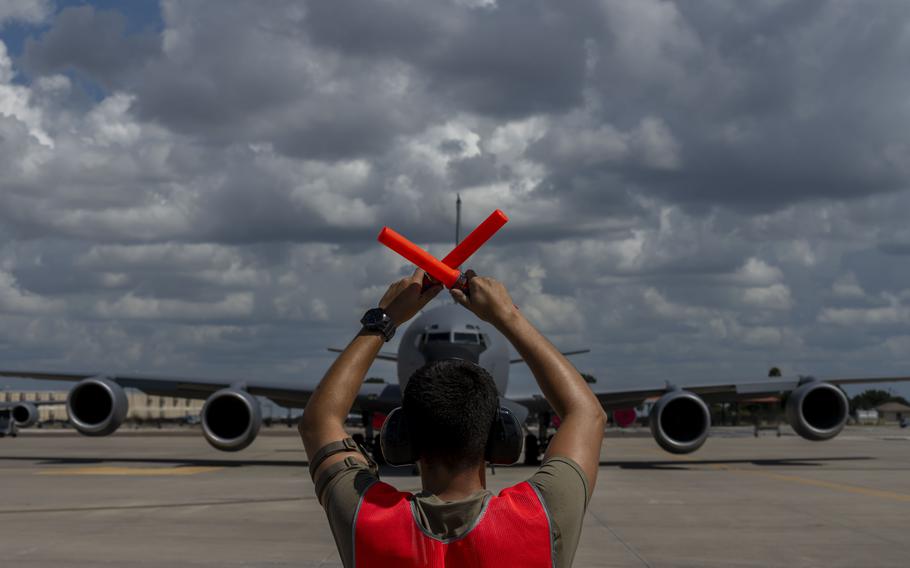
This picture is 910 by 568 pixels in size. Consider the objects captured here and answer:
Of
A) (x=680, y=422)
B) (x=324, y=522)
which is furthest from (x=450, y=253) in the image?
(x=680, y=422)

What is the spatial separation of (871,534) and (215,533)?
649 centimetres

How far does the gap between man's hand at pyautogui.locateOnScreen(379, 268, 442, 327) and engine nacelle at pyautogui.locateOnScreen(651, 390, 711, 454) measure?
744 inches

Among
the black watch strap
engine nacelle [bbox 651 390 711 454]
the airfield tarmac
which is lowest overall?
the airfield tarmac

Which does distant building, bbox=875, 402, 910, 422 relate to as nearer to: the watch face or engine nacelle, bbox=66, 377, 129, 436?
A: engine nacelle, bbox=66, 377, 129, 436

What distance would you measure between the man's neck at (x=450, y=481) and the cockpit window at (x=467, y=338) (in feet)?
50.6

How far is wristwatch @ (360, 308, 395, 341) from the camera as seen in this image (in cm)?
234

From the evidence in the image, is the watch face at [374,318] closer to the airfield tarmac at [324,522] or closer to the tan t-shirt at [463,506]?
the tan t-shirt at [463,506]

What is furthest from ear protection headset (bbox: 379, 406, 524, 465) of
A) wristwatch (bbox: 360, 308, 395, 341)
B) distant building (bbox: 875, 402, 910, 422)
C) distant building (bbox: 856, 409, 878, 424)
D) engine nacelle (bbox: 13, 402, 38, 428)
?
distant building (bbox: 875, 402, 910, 422)

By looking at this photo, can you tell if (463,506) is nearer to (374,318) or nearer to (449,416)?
(449,416)

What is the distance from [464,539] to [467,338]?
15904 millimetres

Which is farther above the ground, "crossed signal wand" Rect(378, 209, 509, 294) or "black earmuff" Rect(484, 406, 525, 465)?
"crossed signal wand" Rect(378, 209, 509, 294)

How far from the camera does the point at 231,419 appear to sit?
69.1 ft

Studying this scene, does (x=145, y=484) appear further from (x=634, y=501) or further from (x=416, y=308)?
(x=416, y=308)

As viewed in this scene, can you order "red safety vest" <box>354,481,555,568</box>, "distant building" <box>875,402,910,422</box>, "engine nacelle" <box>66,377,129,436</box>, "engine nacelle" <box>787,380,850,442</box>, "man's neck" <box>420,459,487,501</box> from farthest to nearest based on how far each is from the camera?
"distant building" <box>875,402,910,422</box> → "engine nacelle" <box>787,380,850,442</box> → "engine nacelle" <box>66,377,129,436</box> → "man's neck" <box>420,459,487,501</box> → "red safety vest" <box>354,481,555,568</box>
